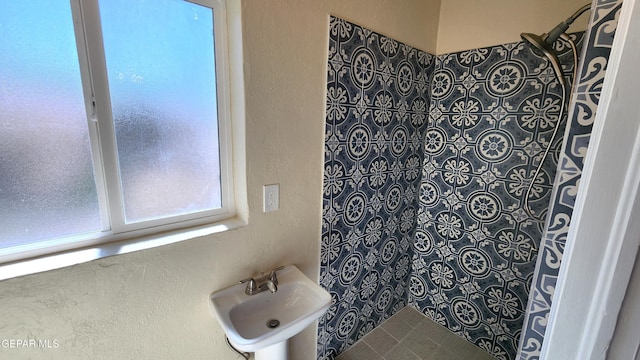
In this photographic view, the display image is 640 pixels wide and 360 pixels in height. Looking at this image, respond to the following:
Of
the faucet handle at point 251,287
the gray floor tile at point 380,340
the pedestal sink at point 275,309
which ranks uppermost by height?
the faucet handle at point 251,287

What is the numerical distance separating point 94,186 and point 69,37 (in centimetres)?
50

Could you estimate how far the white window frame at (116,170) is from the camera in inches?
32.6

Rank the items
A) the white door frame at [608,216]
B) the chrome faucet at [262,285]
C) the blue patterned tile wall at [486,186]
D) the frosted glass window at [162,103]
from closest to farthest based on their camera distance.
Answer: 1. the white door frame at [608,216]
2. the frosted glass window at [162,103]
3. the chrome faucet at [262,285]
4. the blue patterned tile wall at [486,186]

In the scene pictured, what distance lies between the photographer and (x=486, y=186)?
166cm

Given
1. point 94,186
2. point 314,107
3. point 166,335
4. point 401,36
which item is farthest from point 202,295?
point 401,36

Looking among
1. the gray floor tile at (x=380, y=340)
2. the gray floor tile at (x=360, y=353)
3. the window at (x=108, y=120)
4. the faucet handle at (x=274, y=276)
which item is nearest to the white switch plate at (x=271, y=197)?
the window at (x=108, y=120)

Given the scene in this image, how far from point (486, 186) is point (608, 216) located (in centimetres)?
145

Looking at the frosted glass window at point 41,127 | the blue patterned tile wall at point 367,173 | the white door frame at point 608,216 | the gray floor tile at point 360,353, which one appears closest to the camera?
the white door frame at point 608,216

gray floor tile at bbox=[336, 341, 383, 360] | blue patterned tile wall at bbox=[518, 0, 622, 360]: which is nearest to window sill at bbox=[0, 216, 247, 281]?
blue patterned tile wall at bbox=[518, 0, 622, 360]

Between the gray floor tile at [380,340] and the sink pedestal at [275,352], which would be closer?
the sink pedestal at [275,352]

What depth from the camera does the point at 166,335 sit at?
103 centimetres

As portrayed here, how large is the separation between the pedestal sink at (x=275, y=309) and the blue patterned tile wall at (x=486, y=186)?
1.20m

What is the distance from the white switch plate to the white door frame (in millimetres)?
1000

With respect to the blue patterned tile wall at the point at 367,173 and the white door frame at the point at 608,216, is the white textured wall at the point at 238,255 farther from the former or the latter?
the white door frame at the point at 608,216
